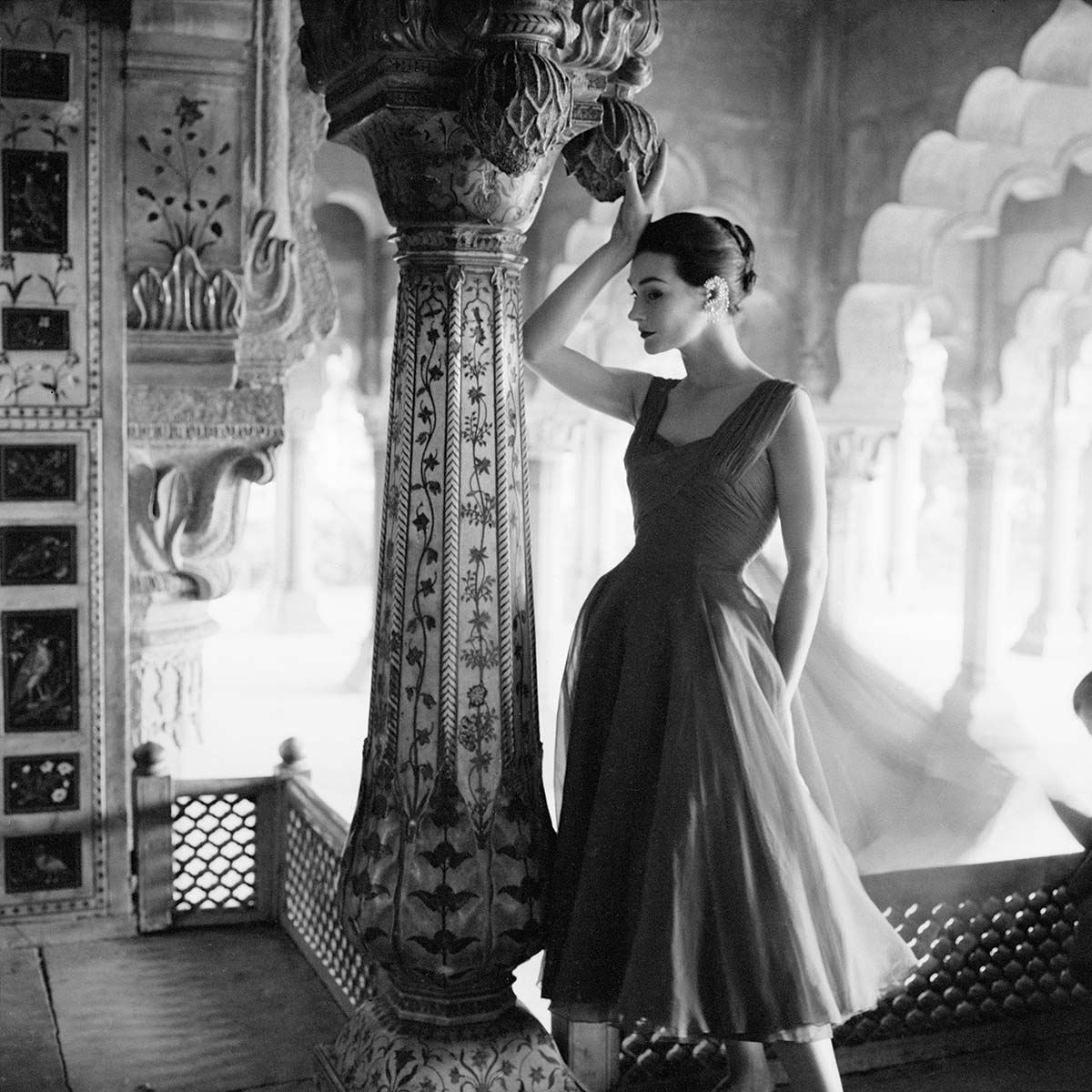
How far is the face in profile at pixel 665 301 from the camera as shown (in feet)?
7.41

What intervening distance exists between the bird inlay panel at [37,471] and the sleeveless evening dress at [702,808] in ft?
5.83

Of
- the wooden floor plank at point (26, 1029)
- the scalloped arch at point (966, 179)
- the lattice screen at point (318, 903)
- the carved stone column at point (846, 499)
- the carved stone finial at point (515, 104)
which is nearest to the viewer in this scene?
the carved stone finial at point (515, 104)

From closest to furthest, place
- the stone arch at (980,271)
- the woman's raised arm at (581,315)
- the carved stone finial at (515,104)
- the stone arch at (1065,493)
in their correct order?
1. the carved stone finial at (515,104)
2. the woman's raised arm at (581,315)
3. the stone arch at (980,271)
4. the stone arch at (1065,493)

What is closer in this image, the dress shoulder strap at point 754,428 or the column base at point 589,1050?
the dress shoulder strap at point 754,428

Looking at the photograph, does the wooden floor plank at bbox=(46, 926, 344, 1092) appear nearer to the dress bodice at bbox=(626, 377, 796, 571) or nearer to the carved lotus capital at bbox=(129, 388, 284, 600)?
the carved lotus capital at bbox=(129, 388, 284, 600)

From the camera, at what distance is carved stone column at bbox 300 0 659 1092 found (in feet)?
7.53

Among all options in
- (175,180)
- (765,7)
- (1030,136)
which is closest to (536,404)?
(765,7)

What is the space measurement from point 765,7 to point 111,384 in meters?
4.43

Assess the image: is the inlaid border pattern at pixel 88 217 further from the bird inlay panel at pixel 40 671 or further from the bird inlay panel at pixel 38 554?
the bird inlay panel at pixel 40 671

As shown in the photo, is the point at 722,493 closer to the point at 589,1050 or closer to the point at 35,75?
the point at 589,1050

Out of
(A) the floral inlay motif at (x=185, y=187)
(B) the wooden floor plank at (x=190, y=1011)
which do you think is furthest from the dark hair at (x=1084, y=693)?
(A) the floral inlay motif at (x=185, y=187)

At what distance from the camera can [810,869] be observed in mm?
2199

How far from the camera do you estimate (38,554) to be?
3.64 metres

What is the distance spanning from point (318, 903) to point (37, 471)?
1206 mm
